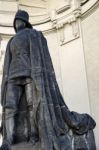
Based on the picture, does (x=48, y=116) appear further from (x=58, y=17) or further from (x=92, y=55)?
(x=58, y=17)

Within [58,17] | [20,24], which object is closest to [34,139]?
[20,24]

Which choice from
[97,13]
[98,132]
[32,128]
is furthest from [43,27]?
[32,128]

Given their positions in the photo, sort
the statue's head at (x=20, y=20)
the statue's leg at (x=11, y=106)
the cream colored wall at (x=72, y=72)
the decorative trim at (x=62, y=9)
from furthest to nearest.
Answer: the decorative trim at (x=62, y=9) → the cream colored wall at (x=72, y=72) → the statue's head at (x=20, y=20) → the statue's leg at (x=11, y=106)

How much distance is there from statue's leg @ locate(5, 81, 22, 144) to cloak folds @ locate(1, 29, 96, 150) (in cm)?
9

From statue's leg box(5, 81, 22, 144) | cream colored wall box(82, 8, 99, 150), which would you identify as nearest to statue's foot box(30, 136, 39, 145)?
statue's leg box(5, 81, 22, 144)

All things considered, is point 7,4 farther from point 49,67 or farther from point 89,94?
point 49,67

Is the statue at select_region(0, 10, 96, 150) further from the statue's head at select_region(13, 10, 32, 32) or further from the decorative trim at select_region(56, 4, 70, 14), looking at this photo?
the decorative trim at select_region(56, 4, 70, 14)

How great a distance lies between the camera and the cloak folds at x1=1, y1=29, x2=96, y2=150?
453 centimetres

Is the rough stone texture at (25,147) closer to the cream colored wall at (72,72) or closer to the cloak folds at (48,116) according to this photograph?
the cloak folds at (48,116)

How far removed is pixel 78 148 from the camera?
4762mm

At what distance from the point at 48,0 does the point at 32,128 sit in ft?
23.0

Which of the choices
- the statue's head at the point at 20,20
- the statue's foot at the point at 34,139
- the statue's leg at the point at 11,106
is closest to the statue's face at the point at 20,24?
the statue's head at the point at 20,20

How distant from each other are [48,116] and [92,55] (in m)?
4.88

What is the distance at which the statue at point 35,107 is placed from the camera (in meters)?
4.59
